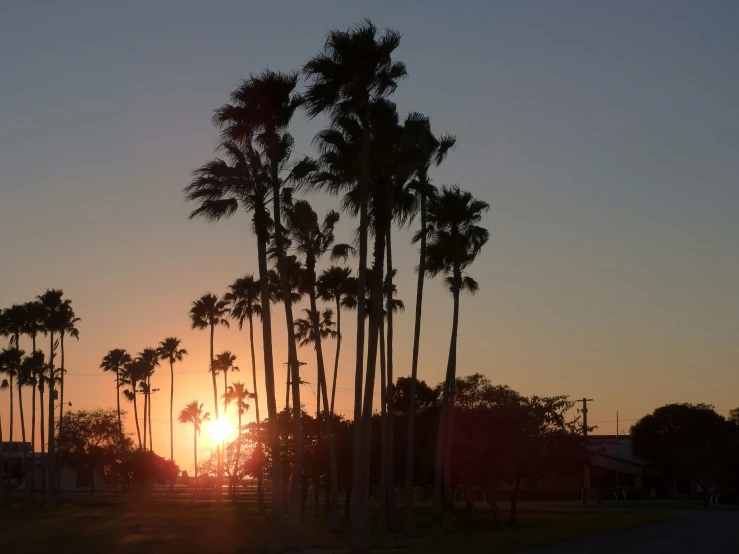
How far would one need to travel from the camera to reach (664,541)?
1617 inches

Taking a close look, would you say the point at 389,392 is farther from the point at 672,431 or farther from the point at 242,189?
the point at 672,431

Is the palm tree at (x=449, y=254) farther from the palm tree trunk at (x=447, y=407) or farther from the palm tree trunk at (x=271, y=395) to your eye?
the palm tree trunk at (x=271, y=395)

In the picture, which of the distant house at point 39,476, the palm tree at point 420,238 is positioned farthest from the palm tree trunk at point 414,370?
the distant house at point 39,476

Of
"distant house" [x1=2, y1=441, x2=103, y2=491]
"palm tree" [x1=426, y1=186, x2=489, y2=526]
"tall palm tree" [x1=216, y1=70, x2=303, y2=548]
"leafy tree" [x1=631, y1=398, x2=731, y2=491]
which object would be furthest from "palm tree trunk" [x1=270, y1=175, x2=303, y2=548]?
"distant house" [x1=2, y1=441, x2=103, y2=491]

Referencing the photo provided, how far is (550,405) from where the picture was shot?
59.3 meters

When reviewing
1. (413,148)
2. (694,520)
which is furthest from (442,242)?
(694,520)

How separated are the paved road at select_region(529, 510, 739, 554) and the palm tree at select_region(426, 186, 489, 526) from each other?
9205mm

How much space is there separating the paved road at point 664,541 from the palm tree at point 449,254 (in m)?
9.21

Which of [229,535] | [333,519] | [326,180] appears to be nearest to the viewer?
[326,180]

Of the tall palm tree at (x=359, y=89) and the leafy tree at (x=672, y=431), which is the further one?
the leafy tree at (x=672, y=431)

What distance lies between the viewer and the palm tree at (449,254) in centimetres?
5084

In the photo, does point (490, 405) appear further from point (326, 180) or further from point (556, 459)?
point (326, 180)

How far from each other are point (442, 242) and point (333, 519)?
53.0ft

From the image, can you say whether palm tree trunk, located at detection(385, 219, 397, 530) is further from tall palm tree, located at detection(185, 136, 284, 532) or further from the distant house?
the distant house
